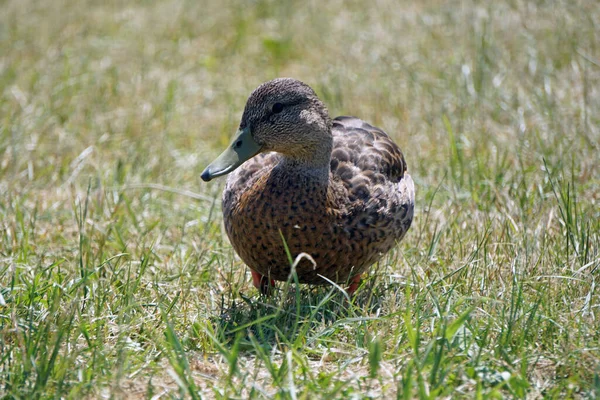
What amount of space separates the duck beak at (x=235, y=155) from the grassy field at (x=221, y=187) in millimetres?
571

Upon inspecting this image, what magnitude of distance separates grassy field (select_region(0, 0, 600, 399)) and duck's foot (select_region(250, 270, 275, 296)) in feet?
0.15

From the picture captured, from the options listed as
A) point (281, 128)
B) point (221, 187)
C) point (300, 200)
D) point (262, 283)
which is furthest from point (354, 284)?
point (221, 187)

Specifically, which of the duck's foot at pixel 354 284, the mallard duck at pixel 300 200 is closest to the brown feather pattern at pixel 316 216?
the mallard duck at pixel 300 200

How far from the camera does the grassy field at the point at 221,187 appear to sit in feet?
9.27

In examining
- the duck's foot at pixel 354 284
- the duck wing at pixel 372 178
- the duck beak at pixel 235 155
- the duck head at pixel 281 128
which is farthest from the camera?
the duck's foot at pixel 354 284

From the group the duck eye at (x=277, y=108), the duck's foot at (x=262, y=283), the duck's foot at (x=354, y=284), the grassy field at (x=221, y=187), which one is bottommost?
the duck's foot at (x=354, y=284)

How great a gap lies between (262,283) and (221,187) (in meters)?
1.41

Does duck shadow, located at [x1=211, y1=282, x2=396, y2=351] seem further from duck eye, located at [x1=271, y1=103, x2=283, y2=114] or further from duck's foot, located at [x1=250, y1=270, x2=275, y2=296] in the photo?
duck eye, located at [x1=271, y1=103, x2=283, y2=114]

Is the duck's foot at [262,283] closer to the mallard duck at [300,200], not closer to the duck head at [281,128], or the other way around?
the mallard duck at [300,200]

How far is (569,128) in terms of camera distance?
→ 514 centimetres

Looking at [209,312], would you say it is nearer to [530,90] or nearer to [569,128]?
[569,128]

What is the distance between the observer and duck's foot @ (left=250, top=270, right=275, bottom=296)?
366cm

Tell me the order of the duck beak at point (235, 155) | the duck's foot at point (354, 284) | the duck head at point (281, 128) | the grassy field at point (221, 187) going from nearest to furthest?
the grassy field at point (221, 187) → the duck beak at point (235, 155) → the duck head at point (281, 128) → the duck's foot at point (354, 284)

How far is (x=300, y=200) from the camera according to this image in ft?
11.5
